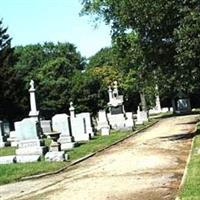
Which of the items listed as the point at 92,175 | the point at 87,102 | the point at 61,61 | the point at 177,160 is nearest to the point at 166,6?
the point at 177,160

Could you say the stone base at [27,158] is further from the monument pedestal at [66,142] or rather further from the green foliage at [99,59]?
the green foliage at [99,59]

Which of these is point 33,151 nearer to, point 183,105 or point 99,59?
point 183,105

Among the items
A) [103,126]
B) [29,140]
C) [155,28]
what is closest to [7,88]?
[103,126]

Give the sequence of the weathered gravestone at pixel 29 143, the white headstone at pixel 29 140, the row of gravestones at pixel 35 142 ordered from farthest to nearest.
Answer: the white headstone at pixel 29 140 < the weathered gravestone at pixel 29 143 < the row of gravestones at pixel 35 142

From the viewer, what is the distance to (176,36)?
2197cm

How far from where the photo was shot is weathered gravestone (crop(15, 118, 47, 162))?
22.9 m

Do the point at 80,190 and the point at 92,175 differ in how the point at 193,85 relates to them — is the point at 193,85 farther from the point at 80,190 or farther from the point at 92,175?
the point at 80,190

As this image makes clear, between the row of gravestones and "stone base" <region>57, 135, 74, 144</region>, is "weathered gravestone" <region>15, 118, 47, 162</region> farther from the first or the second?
"stone base" <region>57, 135, 74, 144</region>

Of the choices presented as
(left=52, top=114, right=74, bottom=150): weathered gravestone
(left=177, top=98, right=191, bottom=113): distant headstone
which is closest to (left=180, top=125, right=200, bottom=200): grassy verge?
(left=52, top=114, right=74, bottom=150): weathered gravestone

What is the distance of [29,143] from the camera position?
79.2ft

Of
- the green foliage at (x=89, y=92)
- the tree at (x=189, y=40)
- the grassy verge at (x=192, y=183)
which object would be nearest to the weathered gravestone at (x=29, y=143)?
the tree at (x=189, y=40)

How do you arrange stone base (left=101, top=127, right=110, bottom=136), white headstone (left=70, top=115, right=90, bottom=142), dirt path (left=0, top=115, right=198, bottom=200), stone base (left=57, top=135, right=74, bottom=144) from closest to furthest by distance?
dirt path (left=0, top=115, right=198, bottom=200) < stone base (left=57, top=135, right=74, bottom=144) < white headstone (left=70, top=115, right=90, bottom=142) < stone base (left=101, top=127, right=110, bottom=136)

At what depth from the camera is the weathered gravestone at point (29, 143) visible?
2285 cm

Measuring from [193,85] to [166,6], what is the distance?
A: 3.73 metres
